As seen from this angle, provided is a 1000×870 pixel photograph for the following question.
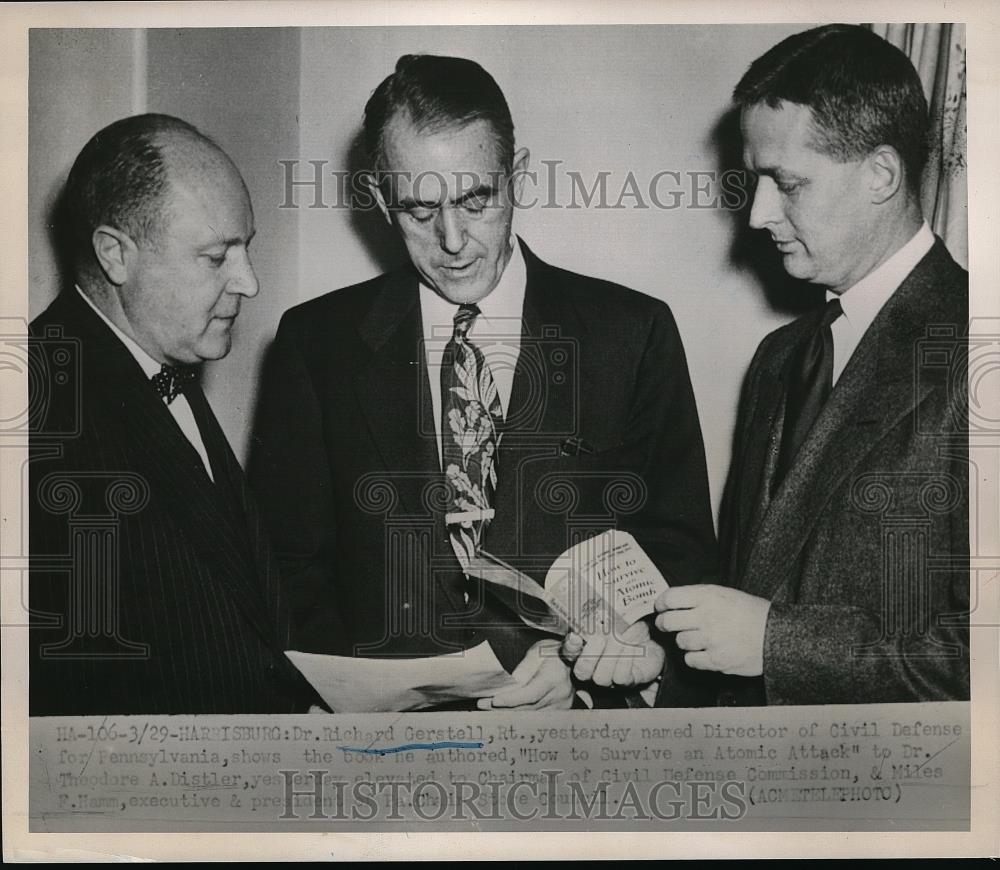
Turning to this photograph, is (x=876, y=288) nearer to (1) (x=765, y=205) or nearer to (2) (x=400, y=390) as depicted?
(1) (x=765, y=205)

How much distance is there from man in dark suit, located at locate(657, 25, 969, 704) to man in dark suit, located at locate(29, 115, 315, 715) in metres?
1.11

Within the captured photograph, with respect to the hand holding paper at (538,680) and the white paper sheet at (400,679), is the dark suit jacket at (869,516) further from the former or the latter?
the white paper sheet at (400,679)

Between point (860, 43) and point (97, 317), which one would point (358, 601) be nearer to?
point (97, 317)

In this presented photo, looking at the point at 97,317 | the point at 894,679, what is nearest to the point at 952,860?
the point at 894,679

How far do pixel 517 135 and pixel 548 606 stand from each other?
118 cm

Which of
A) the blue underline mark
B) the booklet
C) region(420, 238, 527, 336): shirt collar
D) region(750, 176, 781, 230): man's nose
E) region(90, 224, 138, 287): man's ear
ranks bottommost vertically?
the blue underline mark

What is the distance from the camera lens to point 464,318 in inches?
120

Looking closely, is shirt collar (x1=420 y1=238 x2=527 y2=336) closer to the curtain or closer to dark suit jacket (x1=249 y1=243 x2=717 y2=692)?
dark suit jacket (x1=249 y1=243 x2=717 y2=692)

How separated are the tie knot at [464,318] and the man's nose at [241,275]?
53 centimetres

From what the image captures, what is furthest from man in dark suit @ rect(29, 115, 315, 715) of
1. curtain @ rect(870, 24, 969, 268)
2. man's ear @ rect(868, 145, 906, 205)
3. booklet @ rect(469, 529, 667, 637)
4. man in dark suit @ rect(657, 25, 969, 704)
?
curtain @ rect(870, 24, 969, 268)

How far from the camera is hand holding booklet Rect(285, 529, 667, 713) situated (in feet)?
9.91

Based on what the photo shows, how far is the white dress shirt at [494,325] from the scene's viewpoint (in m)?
3.04

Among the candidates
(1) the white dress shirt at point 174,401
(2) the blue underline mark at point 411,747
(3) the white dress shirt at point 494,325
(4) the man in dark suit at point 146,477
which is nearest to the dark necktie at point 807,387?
(3) the white dress shirt at point 494,325

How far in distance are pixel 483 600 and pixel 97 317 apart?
1196 millimetres
